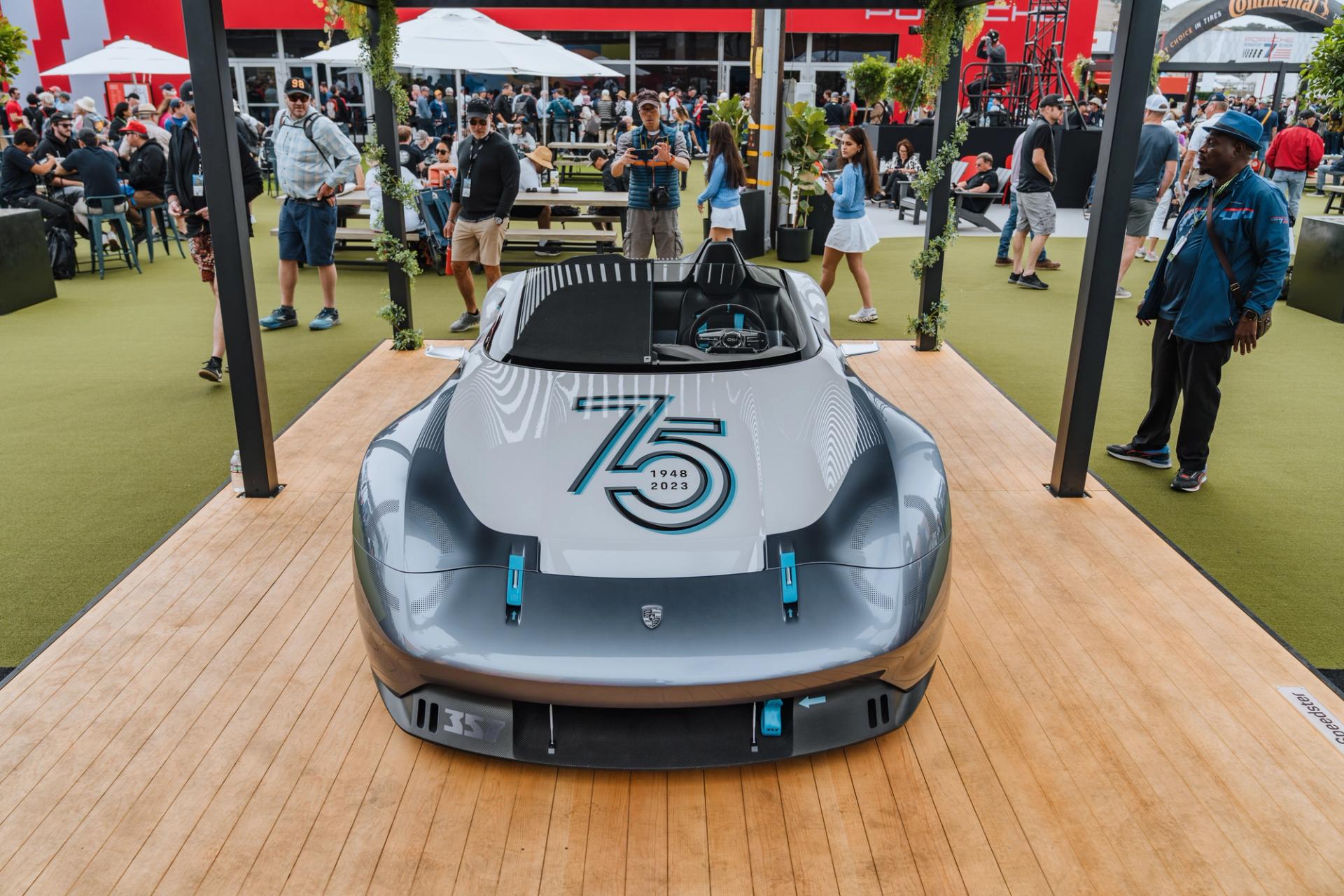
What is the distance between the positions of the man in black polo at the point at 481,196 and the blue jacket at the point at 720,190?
2.18 m

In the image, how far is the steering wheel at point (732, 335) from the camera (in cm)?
373

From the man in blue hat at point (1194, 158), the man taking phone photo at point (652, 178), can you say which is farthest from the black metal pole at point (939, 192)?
the man in blue hat at point (1194, 158)

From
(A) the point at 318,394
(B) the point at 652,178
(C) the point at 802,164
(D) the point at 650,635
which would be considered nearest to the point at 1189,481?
(D) the point at 650,635

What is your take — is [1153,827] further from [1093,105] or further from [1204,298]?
[1093,105]

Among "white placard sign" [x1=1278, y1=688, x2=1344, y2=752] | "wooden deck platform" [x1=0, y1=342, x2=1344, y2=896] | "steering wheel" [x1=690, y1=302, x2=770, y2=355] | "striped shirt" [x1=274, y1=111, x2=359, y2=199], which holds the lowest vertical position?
"wooden deck platform" [x1=0, y1=342, x2=1344, y2=896]

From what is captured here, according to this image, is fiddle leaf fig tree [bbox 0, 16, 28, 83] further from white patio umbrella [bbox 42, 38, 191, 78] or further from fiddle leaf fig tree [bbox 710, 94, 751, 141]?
fiddle leaf fig tree [bbox 710, 94, 751, 141]

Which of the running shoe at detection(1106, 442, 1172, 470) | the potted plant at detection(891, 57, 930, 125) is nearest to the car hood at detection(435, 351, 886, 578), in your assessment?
the running shoe at detection(1106, 442, 1172, 470)

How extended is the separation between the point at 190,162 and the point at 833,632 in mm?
6329

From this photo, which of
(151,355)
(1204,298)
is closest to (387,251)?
(151,355)

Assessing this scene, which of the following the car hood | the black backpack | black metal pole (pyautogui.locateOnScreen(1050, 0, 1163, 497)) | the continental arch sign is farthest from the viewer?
the continental arch sign

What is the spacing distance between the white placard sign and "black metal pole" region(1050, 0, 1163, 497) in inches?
68.5

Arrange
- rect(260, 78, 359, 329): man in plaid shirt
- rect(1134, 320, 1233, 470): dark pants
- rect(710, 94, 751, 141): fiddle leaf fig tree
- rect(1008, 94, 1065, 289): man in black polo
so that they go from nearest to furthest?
1. rect(1134, 320, 1233, 470): dark pants
2. rect(260, 78, 359, 329): man in plaid shirt
3. rect(1008, 94, 1065, 289): man in black polo
4. rect(710, 94, 751, 141): fiddle leaf fig tree

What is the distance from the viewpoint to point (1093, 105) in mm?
20438

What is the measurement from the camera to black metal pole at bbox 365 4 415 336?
6.63 m
